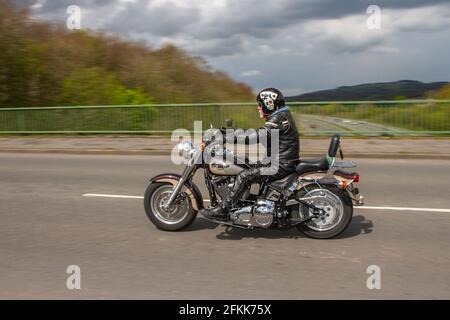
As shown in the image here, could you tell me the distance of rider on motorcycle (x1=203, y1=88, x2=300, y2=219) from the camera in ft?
19.4

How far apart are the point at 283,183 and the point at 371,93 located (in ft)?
34.5

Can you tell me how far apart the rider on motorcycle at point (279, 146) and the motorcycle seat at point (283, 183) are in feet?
0.14

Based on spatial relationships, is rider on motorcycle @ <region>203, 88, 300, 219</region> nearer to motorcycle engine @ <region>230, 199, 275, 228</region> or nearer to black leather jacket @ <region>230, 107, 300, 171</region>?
black leather jacket @ <region>230, 107, 300, 171</region>

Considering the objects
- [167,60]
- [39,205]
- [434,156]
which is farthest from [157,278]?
[167,60]

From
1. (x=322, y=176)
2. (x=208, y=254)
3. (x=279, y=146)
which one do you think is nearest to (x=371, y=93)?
(x=322, y=176)

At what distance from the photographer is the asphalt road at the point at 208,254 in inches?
181

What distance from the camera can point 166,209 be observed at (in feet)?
21.2

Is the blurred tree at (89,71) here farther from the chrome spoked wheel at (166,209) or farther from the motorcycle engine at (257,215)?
the motorcycle engine at (257,215)

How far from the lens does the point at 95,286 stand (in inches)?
184

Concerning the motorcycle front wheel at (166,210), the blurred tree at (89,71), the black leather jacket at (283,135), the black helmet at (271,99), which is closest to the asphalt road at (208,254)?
the motorcycle front wheel at (166,210)

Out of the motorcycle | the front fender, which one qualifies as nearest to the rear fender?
the motorcycle

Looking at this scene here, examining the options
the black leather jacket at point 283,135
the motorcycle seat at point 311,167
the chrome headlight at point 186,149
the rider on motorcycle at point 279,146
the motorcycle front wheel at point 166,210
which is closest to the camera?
the black leather jacket at point 283,135

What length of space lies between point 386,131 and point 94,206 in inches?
407
